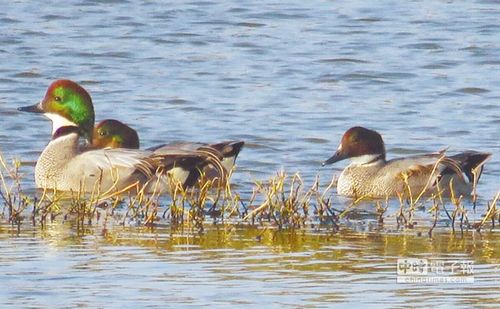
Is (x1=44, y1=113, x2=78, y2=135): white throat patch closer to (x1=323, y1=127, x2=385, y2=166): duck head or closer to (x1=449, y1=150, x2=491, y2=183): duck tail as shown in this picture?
(x1=323, y1=127, x2=385, y2=166): duck head

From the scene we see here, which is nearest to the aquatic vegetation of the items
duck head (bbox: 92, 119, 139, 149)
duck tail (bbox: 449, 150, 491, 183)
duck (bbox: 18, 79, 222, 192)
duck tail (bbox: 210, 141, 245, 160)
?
duck (bbox: 18, 79, 222, 192)

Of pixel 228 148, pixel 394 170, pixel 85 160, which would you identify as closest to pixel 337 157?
pixel 394 170

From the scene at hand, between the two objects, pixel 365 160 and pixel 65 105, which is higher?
pixel 65 105

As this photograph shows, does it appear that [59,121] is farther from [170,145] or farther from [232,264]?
[232,264]

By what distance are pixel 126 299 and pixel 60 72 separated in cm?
992

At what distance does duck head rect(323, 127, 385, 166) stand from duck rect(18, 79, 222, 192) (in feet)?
3.77

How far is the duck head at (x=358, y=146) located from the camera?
12766mm

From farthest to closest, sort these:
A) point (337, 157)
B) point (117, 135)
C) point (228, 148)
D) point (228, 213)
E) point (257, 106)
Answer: point (257, 106) → point (117, 135) → point (337, 157) → point (228, 148) → point (228, 213)

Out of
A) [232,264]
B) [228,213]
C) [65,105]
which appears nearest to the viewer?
[232,264]

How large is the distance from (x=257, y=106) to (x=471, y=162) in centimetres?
370

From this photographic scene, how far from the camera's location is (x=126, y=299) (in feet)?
24.1

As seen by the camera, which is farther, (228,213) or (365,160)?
(365,160)

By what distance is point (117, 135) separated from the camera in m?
12.9

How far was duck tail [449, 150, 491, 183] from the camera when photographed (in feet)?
39.4
